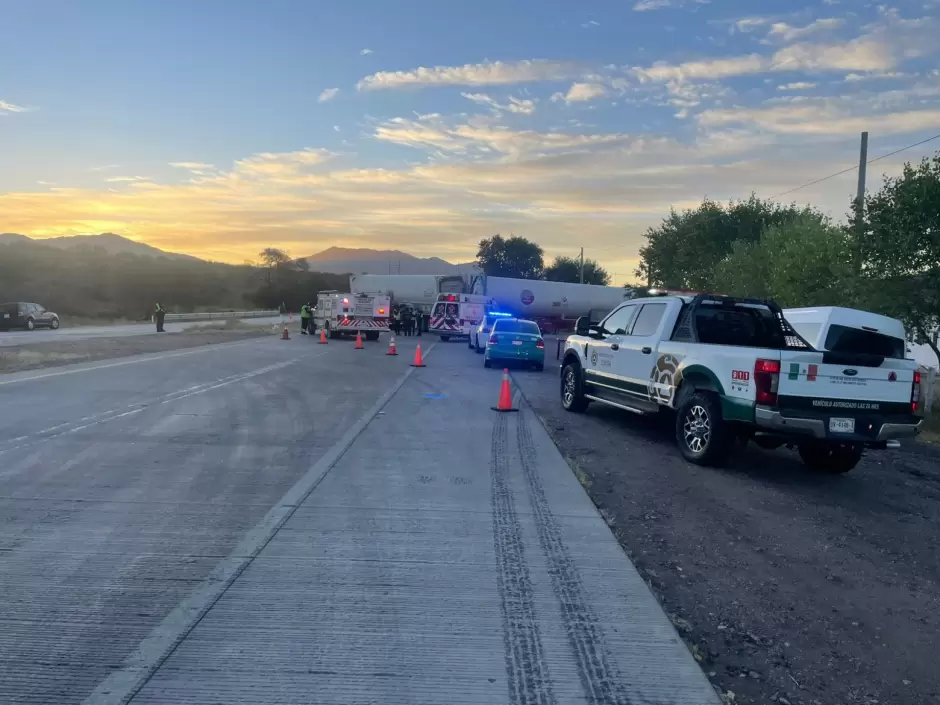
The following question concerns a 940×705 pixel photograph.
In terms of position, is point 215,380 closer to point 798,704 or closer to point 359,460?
point 359,460

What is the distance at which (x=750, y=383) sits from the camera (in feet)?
30.2

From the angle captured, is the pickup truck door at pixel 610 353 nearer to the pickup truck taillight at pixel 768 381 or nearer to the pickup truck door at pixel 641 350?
the pickup truck door at pixel 641 350

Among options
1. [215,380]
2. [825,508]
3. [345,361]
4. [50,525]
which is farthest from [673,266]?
[50,525]

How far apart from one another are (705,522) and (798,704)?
3.46 meters

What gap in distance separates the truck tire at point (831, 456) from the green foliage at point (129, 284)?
7690 centimetres

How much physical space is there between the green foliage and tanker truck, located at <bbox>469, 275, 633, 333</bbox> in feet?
135

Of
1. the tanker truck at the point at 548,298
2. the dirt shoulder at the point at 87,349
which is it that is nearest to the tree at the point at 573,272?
the tanker truck at the point at 548,298

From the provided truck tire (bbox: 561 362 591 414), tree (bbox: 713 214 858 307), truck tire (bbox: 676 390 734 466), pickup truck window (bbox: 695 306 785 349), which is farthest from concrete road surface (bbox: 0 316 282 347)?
truck tire (bbox: 676 390 734 466)

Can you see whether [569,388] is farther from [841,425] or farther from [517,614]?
[517,614]

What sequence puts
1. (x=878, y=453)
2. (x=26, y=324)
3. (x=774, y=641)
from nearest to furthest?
(x=774, y=641), (x=878, y=453), (x=26, y=324)

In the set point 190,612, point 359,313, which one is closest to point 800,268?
point 190,612

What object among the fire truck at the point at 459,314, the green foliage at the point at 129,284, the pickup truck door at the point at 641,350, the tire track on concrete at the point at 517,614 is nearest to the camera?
the tire track on concrete at the point at 517,614

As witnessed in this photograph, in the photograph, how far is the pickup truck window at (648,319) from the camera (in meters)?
12.0

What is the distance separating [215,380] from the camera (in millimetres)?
18266
